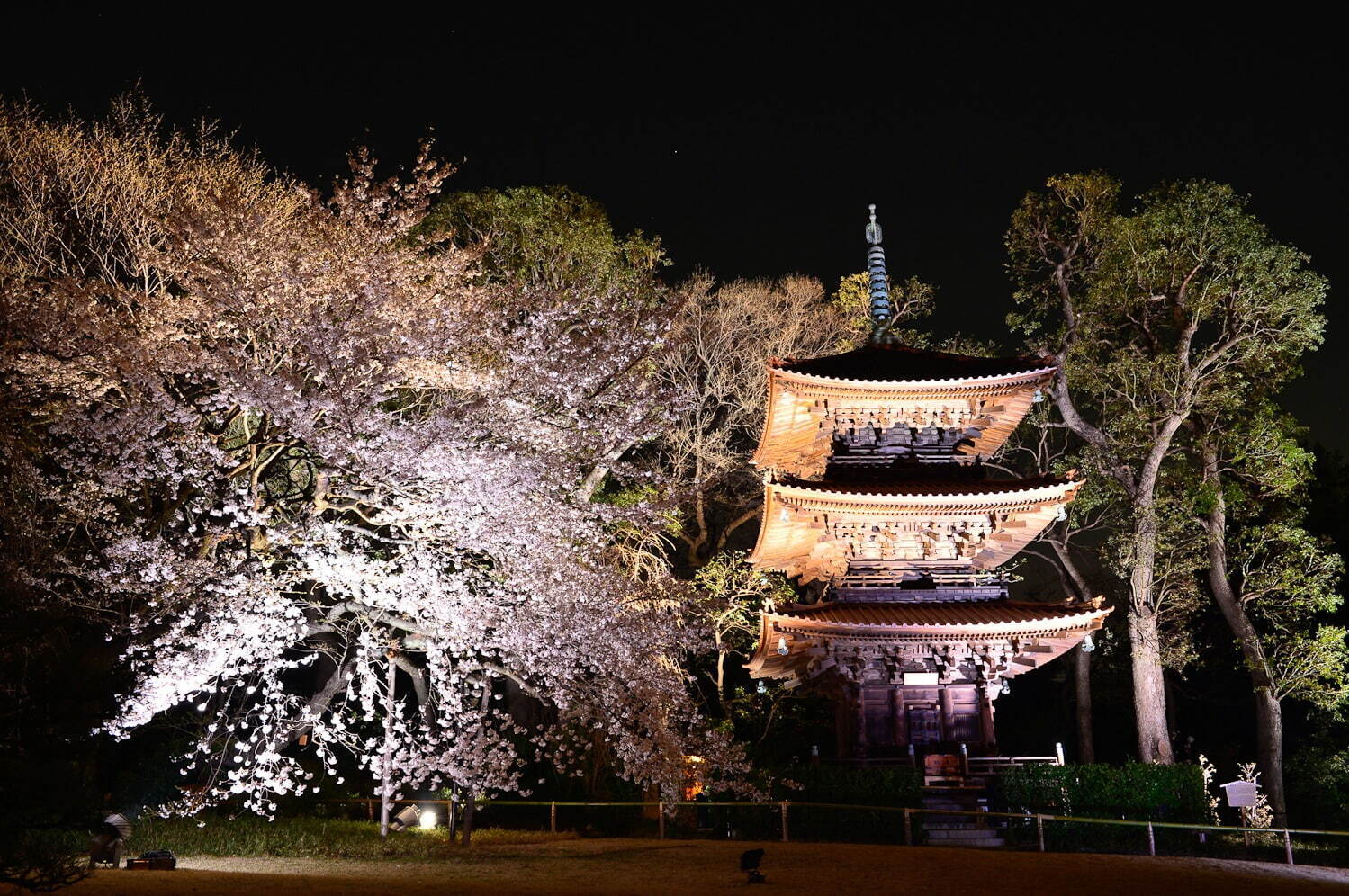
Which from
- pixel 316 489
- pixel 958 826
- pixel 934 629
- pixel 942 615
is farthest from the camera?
pixel 942 615

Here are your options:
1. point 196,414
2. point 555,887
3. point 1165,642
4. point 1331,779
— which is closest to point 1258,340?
point 1165,642

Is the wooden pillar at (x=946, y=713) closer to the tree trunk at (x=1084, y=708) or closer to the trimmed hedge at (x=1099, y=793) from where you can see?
the trimmed hedge at (x=1099, y=793)

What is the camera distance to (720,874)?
486 inches

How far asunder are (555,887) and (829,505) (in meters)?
8.15

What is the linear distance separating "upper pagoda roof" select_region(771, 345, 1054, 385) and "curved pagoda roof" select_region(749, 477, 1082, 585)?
1.79 metres

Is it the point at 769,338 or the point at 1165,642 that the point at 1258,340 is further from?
the point at 769,338

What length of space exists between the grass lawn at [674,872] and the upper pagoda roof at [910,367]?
24.9 feet

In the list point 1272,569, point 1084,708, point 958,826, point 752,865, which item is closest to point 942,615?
point 958,826

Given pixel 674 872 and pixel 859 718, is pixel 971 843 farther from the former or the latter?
pixel 674 872

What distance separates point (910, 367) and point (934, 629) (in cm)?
492

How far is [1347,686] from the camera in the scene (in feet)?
65.8

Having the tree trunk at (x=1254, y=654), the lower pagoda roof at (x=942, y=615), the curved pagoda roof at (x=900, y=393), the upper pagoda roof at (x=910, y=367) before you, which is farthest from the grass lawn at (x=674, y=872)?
the upper pagoda roof at (x=910, y=367)

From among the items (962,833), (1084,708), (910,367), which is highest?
(910,367)

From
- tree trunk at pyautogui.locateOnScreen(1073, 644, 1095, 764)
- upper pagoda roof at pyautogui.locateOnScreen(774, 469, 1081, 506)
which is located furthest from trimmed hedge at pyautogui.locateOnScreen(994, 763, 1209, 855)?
tree trunk at pyautogui.locateOnScreen(1073, 644, 1095, 764)
